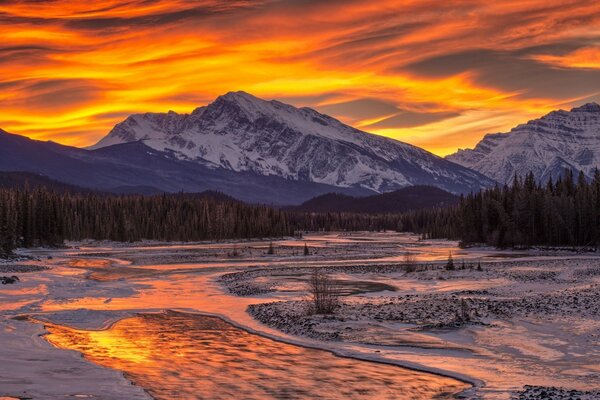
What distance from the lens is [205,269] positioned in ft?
251

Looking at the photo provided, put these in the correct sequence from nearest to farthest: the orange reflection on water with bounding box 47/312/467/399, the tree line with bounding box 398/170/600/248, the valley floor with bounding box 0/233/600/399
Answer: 1. the orange reflection on water with bounding box 47/312/467/399
2. the valley floor with bounding box 0/233/600/399
3. the tree line with bounding box 398/170/600/248

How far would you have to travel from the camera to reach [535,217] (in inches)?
5187

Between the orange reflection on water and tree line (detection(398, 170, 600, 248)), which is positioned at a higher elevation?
tree line (detection(398, 170, 600, 248))

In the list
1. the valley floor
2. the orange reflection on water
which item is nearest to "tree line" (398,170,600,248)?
the valley floor

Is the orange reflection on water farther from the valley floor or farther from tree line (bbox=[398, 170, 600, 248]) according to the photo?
tree line (bbox=[398, 170, 600, 248])

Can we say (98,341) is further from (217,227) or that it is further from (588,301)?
(217,227)

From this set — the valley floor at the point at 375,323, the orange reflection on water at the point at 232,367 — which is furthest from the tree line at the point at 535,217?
the orange reflection on water at the point at 232,367

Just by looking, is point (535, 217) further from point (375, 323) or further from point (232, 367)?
point (232, 367)

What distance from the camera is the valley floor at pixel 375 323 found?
21.5 meters

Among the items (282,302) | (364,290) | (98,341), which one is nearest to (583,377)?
(98,341)

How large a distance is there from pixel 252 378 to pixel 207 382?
1.52 metres

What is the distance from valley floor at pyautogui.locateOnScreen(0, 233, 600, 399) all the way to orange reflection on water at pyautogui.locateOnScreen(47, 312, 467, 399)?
31 centimetres

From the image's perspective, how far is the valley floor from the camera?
21.5 m

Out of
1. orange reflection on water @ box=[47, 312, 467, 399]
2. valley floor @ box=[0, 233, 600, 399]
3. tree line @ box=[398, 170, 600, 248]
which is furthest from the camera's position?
tree line @ box=[398, 170, 600, 248]
